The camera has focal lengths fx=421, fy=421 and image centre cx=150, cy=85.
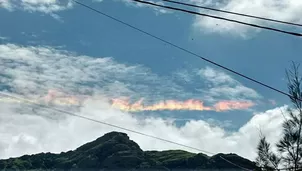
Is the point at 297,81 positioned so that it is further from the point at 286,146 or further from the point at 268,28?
the point at 268,28

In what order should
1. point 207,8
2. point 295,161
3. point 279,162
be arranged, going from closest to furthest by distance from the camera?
1. point 207,8
2. point 295,161
3. point 279,162

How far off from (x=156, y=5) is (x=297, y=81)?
32.0 meters

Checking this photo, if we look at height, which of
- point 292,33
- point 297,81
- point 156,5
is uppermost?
point 297,81

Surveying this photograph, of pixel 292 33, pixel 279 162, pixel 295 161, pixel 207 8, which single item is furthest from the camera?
pixel 279 162

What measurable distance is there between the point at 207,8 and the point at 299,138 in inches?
1206

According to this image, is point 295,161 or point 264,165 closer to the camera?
point 295,161

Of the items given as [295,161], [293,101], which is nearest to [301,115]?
[293,101]

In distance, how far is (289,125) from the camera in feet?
129

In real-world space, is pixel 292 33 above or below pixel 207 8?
below

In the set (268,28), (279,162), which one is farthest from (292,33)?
(279,162)

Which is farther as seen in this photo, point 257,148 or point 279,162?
point 257,148

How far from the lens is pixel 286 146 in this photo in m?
39.3

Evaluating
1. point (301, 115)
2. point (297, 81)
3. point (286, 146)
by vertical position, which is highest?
point (297, 81)

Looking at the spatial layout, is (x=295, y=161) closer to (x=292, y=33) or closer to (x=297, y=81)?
(x=297, y=81)
